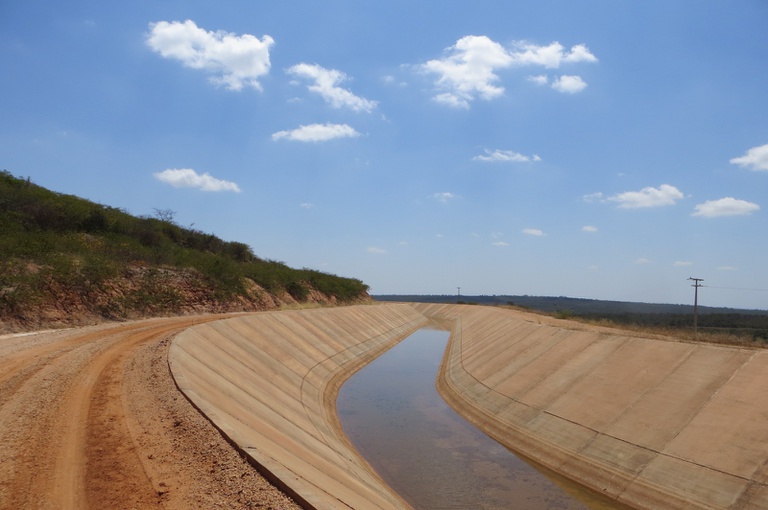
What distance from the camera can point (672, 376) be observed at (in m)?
16.9

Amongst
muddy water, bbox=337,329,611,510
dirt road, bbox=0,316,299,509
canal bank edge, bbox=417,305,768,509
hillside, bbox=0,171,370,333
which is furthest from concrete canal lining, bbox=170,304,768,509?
hillside, bbox=0,171,370,333

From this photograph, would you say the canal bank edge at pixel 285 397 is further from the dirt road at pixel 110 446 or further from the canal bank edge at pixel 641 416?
the canal bank edge at pixel 641 416

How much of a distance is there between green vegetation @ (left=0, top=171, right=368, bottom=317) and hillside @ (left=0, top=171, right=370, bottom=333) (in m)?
Result: 0.05

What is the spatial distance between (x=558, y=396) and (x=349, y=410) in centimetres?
959

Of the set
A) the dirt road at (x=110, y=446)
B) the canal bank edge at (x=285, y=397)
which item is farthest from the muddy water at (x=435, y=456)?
the dirt road at (x=110, y=446)

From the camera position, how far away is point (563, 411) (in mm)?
17688

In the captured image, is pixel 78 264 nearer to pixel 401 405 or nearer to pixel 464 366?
pixel 401 405

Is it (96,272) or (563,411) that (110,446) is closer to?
(563,411)

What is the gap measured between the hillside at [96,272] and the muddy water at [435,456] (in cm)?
1400

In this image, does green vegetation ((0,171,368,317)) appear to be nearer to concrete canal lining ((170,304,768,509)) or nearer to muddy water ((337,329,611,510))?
concrete canal lining ((170,304,768,509))

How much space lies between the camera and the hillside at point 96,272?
72.5 feet

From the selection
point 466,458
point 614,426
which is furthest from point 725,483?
point 466,458

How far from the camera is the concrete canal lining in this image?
11.0 m

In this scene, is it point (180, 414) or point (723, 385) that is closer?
point (180, 414)
